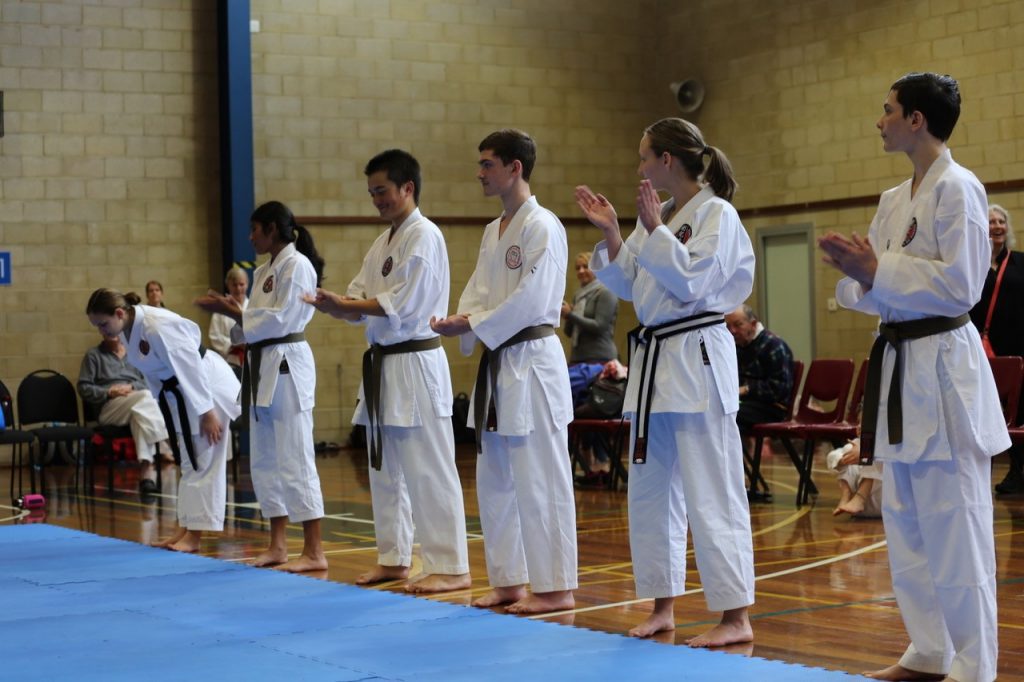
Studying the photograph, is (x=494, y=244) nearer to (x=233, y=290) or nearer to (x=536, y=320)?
(x=536, y=320)

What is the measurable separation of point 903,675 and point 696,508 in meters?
0.81

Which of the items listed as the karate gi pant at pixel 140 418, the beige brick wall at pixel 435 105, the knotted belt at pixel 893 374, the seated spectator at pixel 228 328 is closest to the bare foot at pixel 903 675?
the knotted belt at pixel 893 374

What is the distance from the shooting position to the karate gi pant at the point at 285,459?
625 centimetres

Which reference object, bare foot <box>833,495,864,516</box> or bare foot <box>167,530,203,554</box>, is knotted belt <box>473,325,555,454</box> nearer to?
bare foot <box>167,530,203,554</box>

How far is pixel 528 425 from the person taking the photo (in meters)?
5.00

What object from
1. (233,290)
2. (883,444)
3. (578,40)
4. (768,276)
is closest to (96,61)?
(233,290)

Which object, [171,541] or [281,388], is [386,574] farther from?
[171,541]

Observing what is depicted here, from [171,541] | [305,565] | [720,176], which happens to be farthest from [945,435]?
[171,541]

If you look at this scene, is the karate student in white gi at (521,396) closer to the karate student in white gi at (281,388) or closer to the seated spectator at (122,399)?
the karate student in white gi at (281,388)

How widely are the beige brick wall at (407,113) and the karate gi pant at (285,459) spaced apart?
7424 millimetres

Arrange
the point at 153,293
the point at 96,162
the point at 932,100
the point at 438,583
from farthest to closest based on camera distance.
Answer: the point at 96,162 < the point at 153,293 < the point at 438,583 < the point at 932,100

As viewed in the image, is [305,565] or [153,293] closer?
[305,565]

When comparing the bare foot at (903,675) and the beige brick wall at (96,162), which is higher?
the beige brick wall at (96,162)

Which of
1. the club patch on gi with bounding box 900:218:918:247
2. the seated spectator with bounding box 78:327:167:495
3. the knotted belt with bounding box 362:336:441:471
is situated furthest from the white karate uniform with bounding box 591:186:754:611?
the seated spectator with bounding box 78:327:167:495
